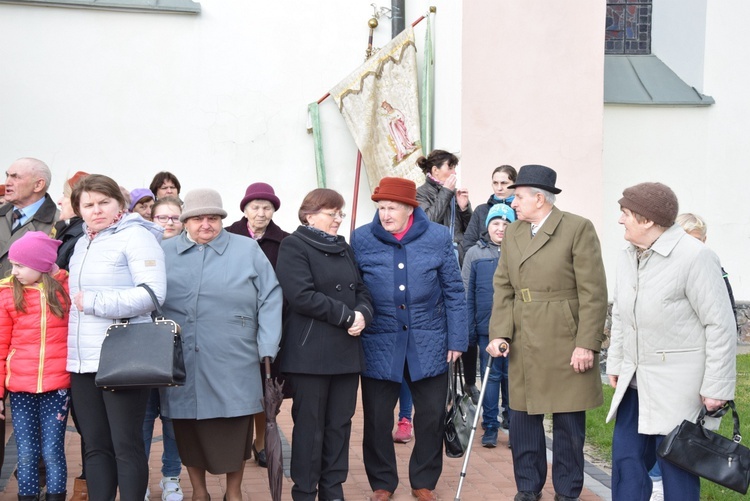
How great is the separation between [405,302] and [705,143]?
706 cm

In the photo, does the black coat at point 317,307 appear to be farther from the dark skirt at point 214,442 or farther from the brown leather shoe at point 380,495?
the brown leather shoe at point 380,495

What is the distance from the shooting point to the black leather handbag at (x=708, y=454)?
4.28 meters

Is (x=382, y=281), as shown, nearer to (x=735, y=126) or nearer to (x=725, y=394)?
(x=725, y=394)

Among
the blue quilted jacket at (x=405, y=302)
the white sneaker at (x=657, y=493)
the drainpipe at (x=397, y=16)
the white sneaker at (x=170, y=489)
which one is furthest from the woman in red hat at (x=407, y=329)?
the drainpipe at (x=397, y=16)

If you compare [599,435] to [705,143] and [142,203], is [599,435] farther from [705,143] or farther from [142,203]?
[705,143]

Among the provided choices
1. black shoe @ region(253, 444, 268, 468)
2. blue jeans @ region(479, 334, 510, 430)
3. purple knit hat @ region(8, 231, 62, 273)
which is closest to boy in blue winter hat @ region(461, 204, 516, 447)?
blue jeans @ region(479, 334, 510, 430)

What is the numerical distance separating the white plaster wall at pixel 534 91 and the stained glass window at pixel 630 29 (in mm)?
3132

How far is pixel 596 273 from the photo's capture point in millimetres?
5348

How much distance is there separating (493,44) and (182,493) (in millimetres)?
5586

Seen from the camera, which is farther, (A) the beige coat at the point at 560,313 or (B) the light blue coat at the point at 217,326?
(A) the beige coat at the point at 560,313

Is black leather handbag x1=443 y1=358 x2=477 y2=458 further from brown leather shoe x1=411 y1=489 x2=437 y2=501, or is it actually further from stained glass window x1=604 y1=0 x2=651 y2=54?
stained glass window x1=604 y1=0 x2=651 y2=54

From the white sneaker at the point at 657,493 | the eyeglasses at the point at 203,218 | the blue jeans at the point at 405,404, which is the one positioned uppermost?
the eyeglasses at the point at 203,218

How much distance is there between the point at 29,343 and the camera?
4.89m

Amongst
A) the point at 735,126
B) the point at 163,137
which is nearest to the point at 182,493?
the point at 163,137
